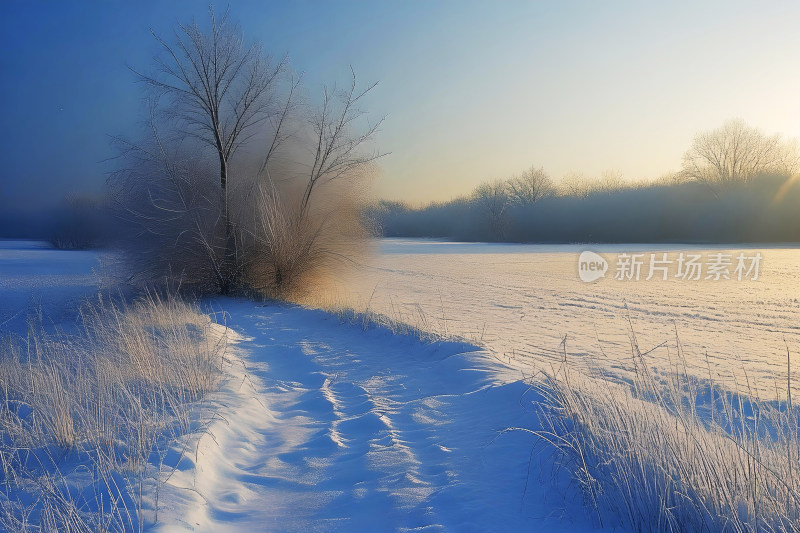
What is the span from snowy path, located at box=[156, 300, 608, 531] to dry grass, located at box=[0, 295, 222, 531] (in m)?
0.25

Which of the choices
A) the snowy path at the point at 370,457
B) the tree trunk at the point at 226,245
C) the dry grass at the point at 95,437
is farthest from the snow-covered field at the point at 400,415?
the tree trunk at the point at 226,245

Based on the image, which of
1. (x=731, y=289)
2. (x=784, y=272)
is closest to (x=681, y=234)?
(x=784, y=272)

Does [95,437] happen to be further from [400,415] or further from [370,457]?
[400,415]

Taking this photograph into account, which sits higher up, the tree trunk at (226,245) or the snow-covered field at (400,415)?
the tree trunk at (226,245)

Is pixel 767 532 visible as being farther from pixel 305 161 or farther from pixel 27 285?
pixel 27 285

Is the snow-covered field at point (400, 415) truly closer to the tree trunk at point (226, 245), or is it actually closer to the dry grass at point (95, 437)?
the dry grass at point (95, 437)

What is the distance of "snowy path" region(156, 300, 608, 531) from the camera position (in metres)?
2.84

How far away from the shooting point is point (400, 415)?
15.2ft

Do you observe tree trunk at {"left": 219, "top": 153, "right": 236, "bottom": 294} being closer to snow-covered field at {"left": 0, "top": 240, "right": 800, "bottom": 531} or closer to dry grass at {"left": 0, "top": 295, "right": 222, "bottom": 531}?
snow-covered field at {"left": 0, "top": 240, "right": 800, "bottom": 531}

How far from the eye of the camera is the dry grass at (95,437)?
8.12 feet

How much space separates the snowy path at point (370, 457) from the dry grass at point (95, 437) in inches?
9.7

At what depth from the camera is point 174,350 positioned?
5793 mm

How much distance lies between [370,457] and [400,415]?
0.98 meters

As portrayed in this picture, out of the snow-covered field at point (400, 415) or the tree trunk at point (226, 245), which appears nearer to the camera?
the snow-covered field at point (400, 415)
